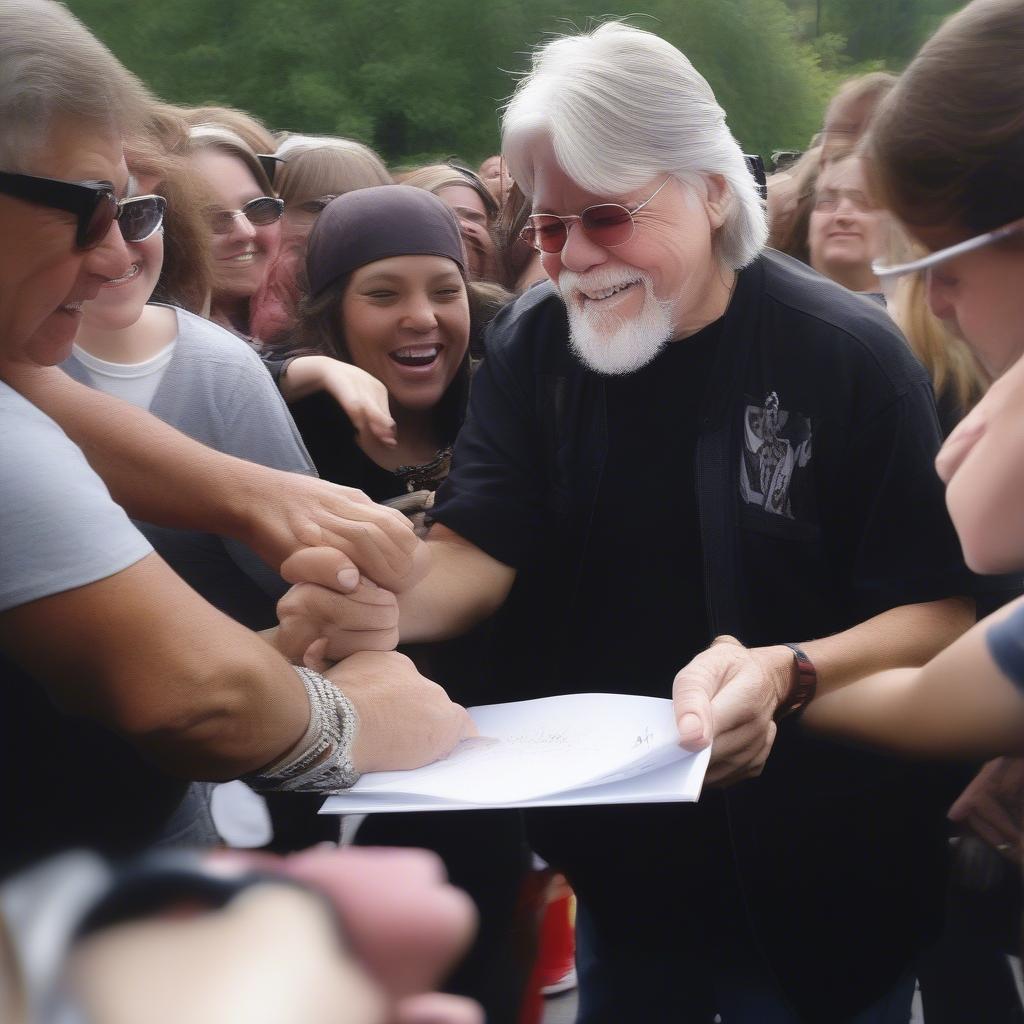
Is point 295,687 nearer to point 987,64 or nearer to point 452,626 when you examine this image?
point 452,626

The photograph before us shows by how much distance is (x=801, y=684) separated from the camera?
1.93m

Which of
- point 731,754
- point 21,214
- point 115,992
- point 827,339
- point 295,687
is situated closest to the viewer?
point 115,992

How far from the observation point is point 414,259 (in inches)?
119

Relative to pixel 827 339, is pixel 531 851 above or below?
below

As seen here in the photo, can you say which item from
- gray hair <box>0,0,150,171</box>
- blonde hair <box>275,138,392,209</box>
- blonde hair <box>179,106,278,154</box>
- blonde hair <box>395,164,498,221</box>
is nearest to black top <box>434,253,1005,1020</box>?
gray hair <box>0,0,150,171</box>

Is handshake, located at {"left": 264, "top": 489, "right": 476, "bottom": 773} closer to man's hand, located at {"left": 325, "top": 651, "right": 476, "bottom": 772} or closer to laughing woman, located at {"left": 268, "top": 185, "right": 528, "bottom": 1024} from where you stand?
man's hand, located at {"left": 325, "top": 651, "right": 476, "bottom": 772}

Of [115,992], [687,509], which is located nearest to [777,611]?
[687,509]

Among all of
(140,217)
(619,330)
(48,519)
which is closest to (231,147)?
(140,217)

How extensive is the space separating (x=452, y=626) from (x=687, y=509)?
456mm

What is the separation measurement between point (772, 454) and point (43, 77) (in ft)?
4.01

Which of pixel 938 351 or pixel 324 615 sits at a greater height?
pixel 938 351

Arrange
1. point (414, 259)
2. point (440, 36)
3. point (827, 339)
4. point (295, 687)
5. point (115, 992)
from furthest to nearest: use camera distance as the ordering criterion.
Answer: point (440, 36), point (414, 259), point (827, 339), point (295, 687), point (115, 992)

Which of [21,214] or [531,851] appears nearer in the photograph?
[21,214]

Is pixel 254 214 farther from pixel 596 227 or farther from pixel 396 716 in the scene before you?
pixel 396 716
